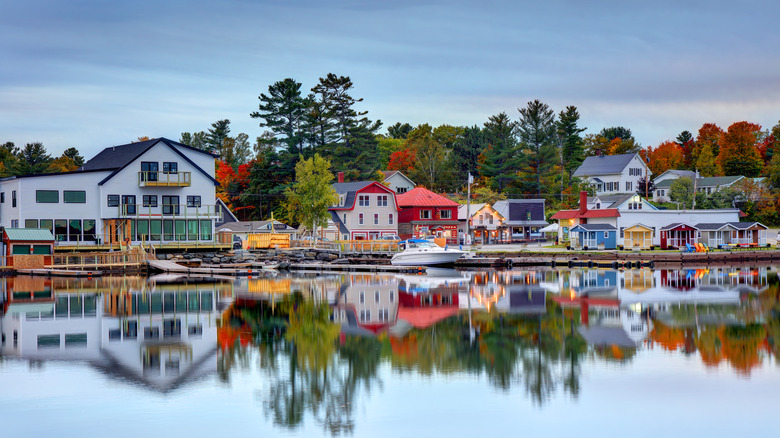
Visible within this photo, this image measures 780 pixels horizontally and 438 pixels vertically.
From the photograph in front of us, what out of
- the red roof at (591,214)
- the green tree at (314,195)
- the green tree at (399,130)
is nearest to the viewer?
the red roof at (591,214)

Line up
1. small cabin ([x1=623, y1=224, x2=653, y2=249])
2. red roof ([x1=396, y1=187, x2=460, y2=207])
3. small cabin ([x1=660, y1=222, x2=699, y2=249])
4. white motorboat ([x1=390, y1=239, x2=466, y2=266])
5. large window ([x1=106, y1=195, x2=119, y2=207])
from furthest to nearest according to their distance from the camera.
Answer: red roof ([x1=396, y1=187, x2=460, y2=207])
small cabin ([x1=660, y1=222, x2=699, y2=249])
small cabin ([x1=623, y1=224, x2=653, y2=249])
large window ([x1=106, y1=195, x2=119, y2=207])
white motorboat ([x1=390, y1=239, x2=466, y2=266])

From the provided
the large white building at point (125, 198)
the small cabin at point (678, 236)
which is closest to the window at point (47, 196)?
the large white building at point (125, 198)

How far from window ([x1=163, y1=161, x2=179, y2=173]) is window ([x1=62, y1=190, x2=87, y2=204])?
6715 millimetres

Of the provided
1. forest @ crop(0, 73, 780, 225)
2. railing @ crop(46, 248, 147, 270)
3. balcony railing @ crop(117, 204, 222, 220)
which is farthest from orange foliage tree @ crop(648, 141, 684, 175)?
railing @ crop(46, 248, 147, 270)

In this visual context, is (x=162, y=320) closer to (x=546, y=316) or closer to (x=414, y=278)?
(x=546, y=316)

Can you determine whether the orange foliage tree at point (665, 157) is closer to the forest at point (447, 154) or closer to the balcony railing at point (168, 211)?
the forest at point (447, 154)

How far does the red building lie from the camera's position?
93.4 meters

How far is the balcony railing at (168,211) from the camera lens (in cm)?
6569

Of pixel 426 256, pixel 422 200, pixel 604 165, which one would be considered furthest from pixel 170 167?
pixel 604 165

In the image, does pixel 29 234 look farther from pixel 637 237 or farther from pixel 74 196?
pixel 637 237

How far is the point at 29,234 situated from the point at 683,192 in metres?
76.0

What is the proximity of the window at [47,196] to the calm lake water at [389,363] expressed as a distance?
19.4 metres

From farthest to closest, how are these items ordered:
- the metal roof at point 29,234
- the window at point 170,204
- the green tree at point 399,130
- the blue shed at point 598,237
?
1. the green tree at point 399,130
2. the blue shed at point 598,237
3. the window at point 170,204
4. the metal roof at point 29,234

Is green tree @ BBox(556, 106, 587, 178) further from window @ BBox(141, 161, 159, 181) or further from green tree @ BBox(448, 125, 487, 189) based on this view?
window @ BBox(141, 161, 159, 181)
